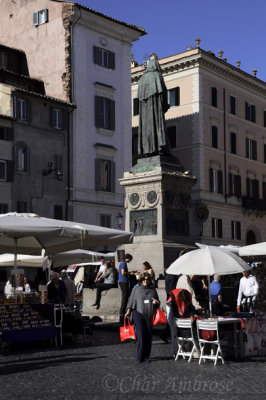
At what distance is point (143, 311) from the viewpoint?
36.3 feet

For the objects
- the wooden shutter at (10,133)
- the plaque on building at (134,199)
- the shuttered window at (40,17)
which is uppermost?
the shuttered window at (40,17)

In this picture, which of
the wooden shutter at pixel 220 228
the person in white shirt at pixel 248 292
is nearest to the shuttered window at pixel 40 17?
the wooden shutter at pixel 220 228

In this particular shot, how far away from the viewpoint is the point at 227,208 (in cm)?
4747

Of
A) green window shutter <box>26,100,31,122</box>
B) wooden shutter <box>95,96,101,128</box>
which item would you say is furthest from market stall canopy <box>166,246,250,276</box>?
wooden shutter <box>95,96,101,128</box>

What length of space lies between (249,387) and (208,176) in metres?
38.4

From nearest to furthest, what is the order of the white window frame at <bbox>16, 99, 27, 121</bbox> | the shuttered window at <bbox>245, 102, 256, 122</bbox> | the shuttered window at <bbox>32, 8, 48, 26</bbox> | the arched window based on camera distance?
the arched window, the white window frame at <bbox>16, 99, 27, 121</bbox>, the shuttered window at <bbox>32, 8, 48, 26</bbox>, the shuttered window at <bbox>245, 102, 256, 122</bbox>

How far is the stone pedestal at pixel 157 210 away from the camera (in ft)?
57.2

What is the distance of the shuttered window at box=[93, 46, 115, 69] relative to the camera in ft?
129

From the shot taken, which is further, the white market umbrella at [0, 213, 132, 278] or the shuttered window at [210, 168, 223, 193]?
the shuttered window at [210, 168, 223, 193]

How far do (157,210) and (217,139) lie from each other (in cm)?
3093

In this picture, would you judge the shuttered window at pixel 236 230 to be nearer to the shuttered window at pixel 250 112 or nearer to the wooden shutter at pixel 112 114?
the shuttered window at pixel 250 112

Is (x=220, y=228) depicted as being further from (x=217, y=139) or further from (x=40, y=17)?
(x=40, y=17)

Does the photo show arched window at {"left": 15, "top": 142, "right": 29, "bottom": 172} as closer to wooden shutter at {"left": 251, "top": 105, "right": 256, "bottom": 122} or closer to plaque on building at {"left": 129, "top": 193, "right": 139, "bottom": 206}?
plaque on building at {"left": 129, "top": 193, "right": 139, "bottom": 206}

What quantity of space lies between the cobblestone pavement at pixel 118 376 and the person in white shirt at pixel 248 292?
4.45 metres
